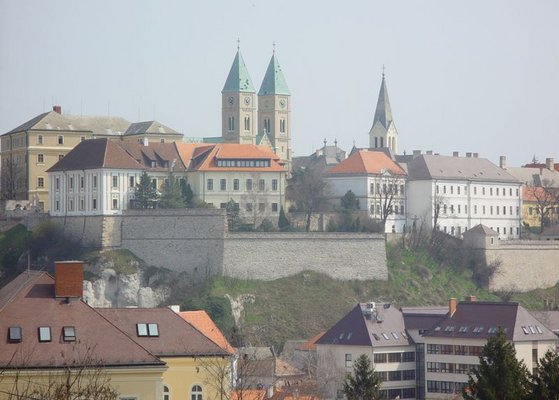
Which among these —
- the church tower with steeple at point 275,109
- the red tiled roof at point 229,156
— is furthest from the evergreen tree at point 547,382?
the church tower with steeple at point 275,109

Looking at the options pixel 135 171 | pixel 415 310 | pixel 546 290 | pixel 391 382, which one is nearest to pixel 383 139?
pixel 546 290

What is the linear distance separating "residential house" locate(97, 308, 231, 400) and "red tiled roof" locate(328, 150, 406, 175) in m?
58.3

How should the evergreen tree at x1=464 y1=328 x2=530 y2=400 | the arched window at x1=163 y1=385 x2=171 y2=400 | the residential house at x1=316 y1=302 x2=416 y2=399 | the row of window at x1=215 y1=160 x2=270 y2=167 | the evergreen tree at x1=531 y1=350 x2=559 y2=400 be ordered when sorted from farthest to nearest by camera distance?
the row of window at x1=215 y1=160 x2=270 y2=167, the residential house at x1=316 y1=302 x2=416 y2=399, the evergreen tree at x1=464 y1=328 x2=530 y2=400, the arched window at x1=163 y1=385 x2=171 y2=400, the evergreen tree at x1=531 y1=350 x2=559 y2=400

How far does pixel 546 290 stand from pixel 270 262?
1772cm

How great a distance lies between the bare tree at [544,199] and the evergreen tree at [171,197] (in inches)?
1156

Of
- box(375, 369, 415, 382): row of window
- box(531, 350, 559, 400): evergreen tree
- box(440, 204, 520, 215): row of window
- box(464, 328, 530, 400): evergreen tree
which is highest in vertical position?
box(440, 204, 520, 215): row of window

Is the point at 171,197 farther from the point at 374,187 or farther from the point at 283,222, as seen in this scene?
the point at 374,187

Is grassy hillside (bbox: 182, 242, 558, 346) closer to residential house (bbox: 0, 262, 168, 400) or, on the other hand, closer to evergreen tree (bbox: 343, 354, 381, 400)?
evergreen tree (bbox: 343, 354, 381, 400)

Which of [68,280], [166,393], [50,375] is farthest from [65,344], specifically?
[166,393]

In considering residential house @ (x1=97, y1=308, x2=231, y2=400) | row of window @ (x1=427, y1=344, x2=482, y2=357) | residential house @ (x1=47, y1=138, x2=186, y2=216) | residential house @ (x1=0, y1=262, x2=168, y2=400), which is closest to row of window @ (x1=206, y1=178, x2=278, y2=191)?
residential house @ (x1=47, y1=138, x2=186, y2=216)

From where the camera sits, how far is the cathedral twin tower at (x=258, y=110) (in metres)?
110

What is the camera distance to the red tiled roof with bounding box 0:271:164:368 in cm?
2977

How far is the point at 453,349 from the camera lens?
205 feet

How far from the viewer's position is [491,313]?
63.5 metres
